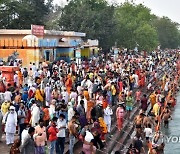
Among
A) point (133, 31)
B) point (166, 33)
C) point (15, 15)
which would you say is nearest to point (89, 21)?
point (15, 15)

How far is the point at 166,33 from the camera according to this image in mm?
103250

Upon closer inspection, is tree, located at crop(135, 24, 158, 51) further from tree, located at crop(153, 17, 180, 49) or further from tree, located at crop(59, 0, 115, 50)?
tree, located at crop(153, 17, 180, 49)

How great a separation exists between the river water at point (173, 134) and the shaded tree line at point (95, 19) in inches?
→ 813

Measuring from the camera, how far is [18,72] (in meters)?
20.4

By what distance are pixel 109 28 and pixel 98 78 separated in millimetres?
28499

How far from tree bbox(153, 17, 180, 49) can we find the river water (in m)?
76.1

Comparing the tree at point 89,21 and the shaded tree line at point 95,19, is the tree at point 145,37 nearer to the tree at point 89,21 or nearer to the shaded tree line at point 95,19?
the shaded tree line at point 95,19

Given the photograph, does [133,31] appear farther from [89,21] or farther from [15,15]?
[15,15]

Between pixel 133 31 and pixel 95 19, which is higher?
pixel 95 19

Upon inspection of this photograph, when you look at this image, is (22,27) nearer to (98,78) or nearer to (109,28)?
(109,28)

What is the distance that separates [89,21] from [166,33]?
59.4 metres

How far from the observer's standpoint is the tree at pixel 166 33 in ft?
335

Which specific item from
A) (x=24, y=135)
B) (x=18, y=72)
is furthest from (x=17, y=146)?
(x=18, y=72)

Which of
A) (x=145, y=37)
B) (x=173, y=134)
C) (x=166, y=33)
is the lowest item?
(x=173, y=134)
